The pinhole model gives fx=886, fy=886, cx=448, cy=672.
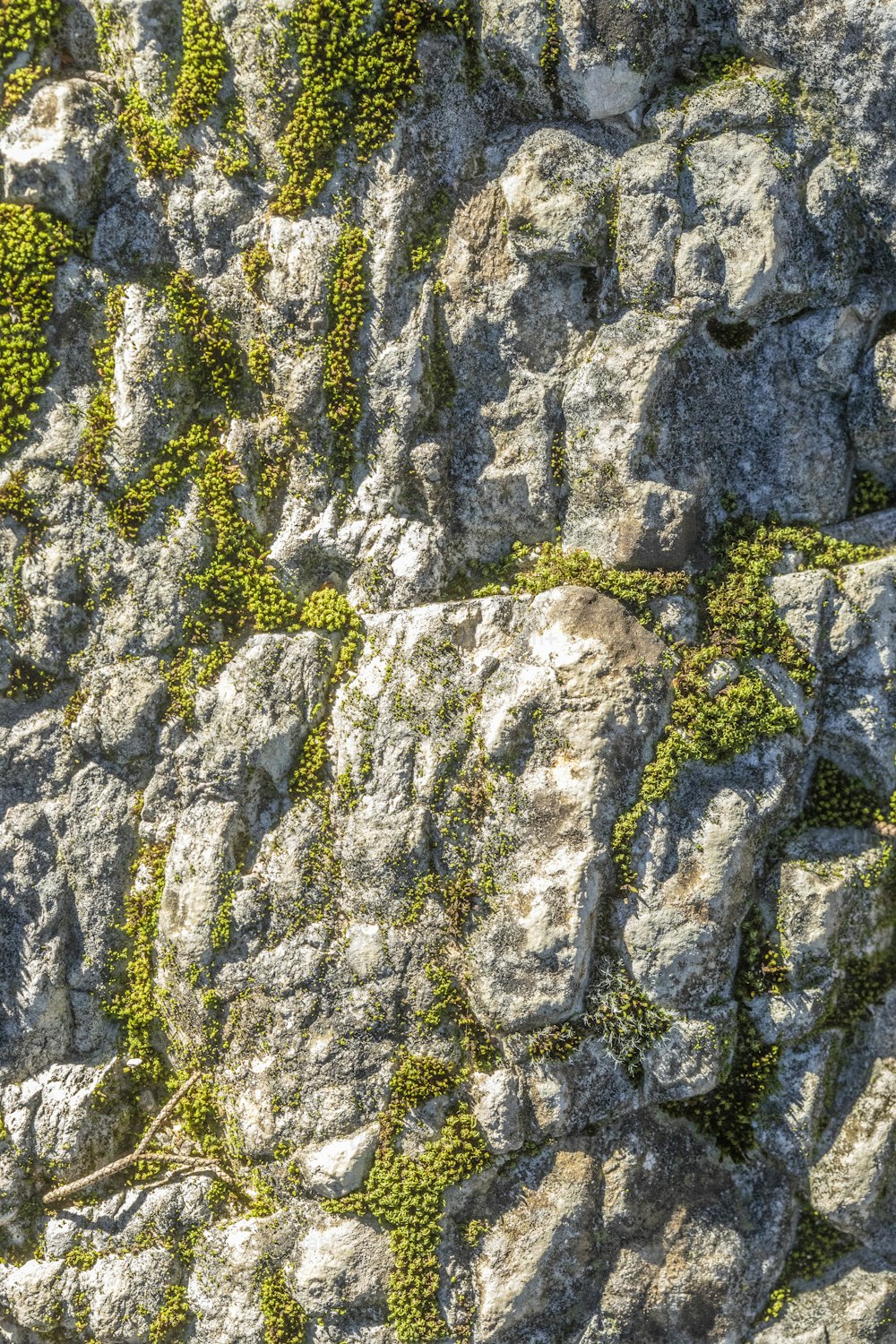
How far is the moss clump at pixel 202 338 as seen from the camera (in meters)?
12.0

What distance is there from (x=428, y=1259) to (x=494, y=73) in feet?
49.8

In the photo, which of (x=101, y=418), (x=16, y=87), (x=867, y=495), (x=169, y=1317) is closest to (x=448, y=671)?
(x=101, y=418)

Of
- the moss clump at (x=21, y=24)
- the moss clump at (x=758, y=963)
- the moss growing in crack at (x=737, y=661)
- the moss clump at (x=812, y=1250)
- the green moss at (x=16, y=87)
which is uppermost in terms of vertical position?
the moss clump at (x=21, y=24)

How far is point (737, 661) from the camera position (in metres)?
11.4

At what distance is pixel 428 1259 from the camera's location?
11.3 m

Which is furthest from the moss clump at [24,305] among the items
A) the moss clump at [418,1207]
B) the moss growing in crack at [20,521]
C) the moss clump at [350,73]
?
the moss clump at [418,1207]

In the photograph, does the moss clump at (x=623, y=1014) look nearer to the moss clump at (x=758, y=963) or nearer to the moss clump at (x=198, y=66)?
the moss clump at (x=758, y=963)

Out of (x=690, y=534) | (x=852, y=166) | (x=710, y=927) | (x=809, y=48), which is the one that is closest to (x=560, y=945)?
(x=710, y=927)

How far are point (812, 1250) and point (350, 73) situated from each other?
16.6 m

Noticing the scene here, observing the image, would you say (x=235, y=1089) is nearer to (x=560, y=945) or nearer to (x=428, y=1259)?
(x=428, y=1259)

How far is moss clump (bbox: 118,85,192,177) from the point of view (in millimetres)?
11820

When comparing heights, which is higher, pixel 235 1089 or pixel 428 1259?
pixel 235 1089

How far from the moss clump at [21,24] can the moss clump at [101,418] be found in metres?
3.20

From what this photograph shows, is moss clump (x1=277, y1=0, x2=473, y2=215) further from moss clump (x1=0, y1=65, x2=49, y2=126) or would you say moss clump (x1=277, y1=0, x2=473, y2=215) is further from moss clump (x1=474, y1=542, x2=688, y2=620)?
moss clump (x1=474, y1=542, x2=688, y2=620)
